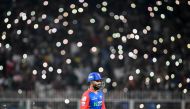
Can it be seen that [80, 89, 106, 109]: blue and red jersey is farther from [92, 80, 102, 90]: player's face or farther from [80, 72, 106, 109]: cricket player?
[92, 80, 102, 90]: player's face

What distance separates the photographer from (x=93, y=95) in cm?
983

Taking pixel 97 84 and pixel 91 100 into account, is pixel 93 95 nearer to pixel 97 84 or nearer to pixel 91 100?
pixel 91 100

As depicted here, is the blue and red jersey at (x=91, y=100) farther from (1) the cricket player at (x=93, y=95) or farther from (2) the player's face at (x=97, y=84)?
(2) the player's face at (x=97, y=84)

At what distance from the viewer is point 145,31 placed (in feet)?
47.4

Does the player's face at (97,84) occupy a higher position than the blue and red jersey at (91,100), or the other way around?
the player's face at (97,84)

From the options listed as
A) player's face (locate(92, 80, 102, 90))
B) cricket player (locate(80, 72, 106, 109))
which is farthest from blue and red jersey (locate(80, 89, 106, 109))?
player's face (locate(92, 80, 102, 90))

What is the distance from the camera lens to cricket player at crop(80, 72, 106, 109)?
9.73 m

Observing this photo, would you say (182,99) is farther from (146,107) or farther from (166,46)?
(166,46)

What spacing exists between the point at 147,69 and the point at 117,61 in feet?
3.28

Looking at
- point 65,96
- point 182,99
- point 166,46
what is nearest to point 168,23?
point 166,46

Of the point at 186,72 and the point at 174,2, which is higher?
the point at 174,2

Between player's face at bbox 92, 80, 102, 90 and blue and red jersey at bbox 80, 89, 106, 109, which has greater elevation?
player's face at bbox 92, 80, 102, 90

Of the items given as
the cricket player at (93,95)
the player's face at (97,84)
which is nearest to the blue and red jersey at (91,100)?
the cricket player at (93,95)

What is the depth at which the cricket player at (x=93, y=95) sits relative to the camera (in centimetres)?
973
